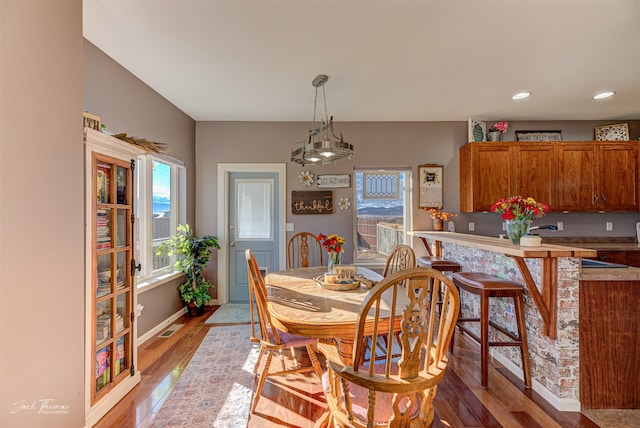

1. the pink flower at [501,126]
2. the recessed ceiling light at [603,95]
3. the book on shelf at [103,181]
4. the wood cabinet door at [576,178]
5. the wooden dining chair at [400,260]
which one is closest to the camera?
the book on shelf at [103,181]

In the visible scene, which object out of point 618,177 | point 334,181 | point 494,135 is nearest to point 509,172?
point 494,135

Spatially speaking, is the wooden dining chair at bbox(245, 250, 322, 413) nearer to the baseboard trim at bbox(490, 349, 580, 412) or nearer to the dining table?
the dining table

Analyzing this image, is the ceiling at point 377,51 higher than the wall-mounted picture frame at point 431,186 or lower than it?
higher

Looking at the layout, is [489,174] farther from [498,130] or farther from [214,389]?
[214,389]

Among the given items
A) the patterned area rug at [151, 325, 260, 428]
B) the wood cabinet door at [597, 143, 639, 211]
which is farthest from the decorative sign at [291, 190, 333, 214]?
the wood cabinet door at [597, 143, 639, 211]

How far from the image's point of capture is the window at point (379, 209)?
4152 mm

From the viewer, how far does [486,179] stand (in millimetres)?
3750

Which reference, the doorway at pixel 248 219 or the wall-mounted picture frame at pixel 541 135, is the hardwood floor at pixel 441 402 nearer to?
the doorway at pixel 248 219

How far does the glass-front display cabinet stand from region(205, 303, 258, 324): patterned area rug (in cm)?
127

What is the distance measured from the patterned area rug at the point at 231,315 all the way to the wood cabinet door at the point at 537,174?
3860 millimetres

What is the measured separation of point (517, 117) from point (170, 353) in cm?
507

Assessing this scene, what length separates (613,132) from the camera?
12.8 ft

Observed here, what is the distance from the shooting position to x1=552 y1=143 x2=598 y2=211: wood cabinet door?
12.1 feet

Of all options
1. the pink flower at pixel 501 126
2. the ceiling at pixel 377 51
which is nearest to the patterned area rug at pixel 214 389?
the ceiling at pixel 377 51
